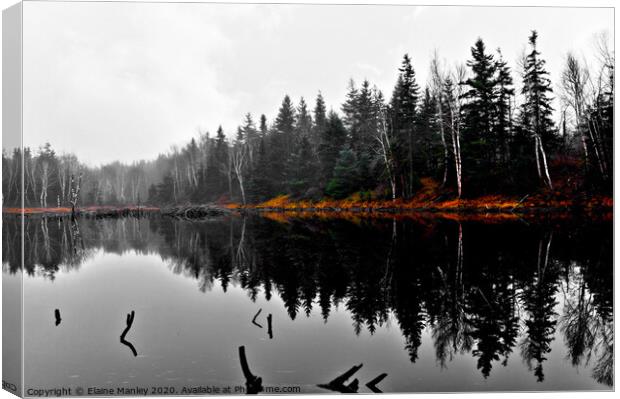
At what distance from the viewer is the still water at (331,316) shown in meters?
5.40

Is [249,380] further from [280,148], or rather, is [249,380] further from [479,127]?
[479,127]

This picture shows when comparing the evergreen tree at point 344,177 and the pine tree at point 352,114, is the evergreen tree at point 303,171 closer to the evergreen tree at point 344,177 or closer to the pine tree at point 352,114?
the evergreen tree at point 344,177

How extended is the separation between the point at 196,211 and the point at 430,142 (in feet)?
54.7

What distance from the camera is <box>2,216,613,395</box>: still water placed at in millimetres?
5398

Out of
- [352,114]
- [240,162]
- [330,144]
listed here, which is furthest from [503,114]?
[240,162]

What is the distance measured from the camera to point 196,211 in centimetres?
2784

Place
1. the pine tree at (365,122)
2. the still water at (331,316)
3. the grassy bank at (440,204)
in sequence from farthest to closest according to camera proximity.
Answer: the grassy bank at (440,204) → the pine tree at (365,122) → the still water at (331,316)

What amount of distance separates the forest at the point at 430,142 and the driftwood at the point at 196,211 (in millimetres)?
6181

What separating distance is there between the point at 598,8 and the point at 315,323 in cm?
674

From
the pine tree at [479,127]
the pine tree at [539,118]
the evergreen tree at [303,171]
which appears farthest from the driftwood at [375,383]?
the pine tree at [479,127]

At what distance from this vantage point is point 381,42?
8.12 metres

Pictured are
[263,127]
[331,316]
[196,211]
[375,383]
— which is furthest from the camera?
[196,211]

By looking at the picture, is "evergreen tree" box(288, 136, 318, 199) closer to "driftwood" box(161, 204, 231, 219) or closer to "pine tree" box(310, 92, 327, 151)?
"pine tree" box(310, 92, 327, 151)

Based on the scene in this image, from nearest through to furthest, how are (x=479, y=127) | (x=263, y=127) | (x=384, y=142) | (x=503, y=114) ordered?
(x=384, y=142), (x=263, y=127), (x=503, y=114), (x=479, y=127)
